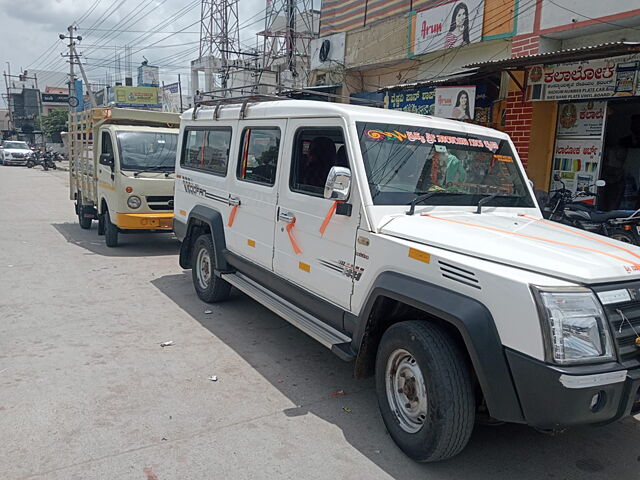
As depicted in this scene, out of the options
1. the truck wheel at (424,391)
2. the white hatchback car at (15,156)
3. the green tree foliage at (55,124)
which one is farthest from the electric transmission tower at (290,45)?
the green tree foliage at (55,124)

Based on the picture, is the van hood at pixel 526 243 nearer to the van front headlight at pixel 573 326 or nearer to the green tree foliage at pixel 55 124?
the van front headlight at pixel 573 326

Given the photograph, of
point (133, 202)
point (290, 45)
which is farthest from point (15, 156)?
point (133, 202)

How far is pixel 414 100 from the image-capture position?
996 centimetres

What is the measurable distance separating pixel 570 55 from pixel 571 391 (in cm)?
546

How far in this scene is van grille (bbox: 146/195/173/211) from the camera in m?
8.81

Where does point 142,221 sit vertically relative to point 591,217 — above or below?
below

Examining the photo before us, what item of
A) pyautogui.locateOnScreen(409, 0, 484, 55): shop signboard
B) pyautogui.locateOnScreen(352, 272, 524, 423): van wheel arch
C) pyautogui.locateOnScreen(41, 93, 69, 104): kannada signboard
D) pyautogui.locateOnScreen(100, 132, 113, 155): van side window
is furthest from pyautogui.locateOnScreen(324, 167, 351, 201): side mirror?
pyautogui.locateOnScreen(41, 93, 69, 104): kannada signboard

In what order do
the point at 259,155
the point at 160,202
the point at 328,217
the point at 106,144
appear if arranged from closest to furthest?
the point at 328,217 → the point at 259,155 → the point at 160,202 → the point at 106,144

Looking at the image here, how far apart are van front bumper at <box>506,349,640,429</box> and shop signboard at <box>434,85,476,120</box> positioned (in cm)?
660

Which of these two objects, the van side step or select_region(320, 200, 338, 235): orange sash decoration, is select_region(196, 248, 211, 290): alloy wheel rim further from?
select_region(320, 200, 338, 235): orange sash decoration

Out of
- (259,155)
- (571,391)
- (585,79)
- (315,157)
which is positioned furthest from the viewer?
(585,79)

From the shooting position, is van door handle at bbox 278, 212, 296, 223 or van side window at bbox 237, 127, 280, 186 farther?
van side window at bbox 237, 127, 280, 186

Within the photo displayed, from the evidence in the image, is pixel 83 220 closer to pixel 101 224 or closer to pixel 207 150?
pixel 101 224

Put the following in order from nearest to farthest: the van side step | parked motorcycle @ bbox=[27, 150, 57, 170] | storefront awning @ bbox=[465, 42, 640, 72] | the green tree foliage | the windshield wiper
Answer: the windshield wiper
the van side step
storefront awning @ bbox=[465, 42, 640, 72]
parked motorcycle @ bbox=[27, 150, 57, 170]
the green tree foliage
